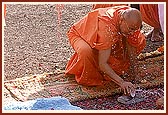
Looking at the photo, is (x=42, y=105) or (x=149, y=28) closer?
(x=42, y=105)

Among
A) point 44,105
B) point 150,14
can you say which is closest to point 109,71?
point 44,105

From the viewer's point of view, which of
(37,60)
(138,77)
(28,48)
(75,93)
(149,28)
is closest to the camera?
(75,93)

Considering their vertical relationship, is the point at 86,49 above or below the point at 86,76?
above

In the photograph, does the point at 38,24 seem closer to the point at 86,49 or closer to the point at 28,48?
the point at 28,48

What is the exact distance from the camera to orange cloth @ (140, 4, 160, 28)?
8.89ft

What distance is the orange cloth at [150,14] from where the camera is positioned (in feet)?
8.89

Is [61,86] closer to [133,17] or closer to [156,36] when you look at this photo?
[133,17]

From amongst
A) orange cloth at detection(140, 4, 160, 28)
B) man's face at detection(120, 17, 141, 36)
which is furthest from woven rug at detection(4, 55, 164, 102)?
orange cloth at detection(140, 4, 160, 28)

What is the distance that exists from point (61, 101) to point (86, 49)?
301 millimetres

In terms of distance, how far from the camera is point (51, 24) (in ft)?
10.1

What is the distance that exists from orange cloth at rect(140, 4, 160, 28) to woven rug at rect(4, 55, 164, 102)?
402 mm

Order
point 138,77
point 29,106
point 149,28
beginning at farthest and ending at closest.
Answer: point 149,28 → point 138,77 → point 29,106

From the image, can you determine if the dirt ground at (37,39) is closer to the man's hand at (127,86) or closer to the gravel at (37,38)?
the gravel at (37,38)

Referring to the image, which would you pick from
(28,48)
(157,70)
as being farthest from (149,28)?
(28,48)
